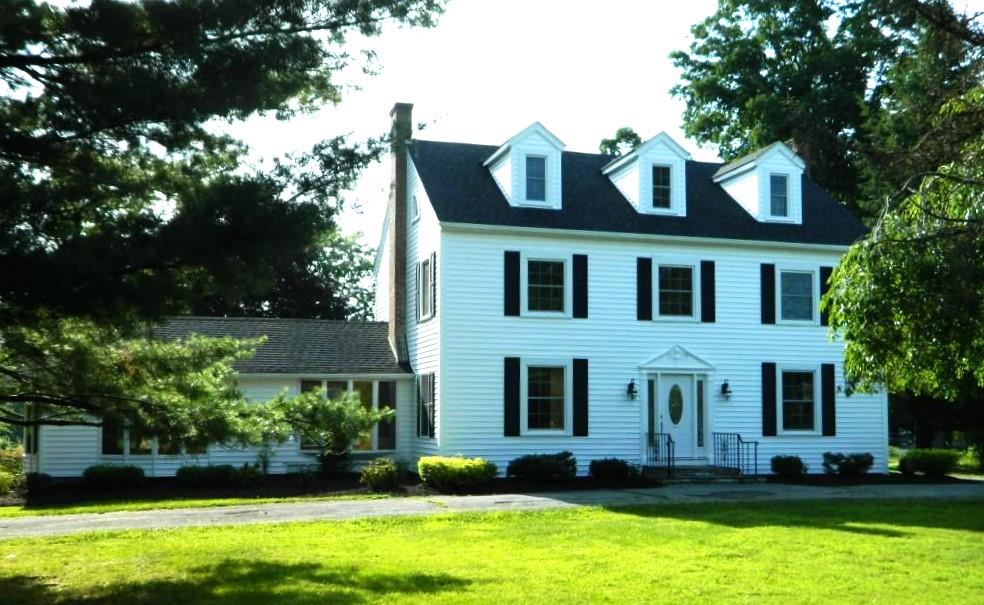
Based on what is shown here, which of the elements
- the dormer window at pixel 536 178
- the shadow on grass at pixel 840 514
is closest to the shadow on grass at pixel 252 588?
the shadow on grass at pixel 840 514

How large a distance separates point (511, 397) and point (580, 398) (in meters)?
1.66

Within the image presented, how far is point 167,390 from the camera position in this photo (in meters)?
11.7

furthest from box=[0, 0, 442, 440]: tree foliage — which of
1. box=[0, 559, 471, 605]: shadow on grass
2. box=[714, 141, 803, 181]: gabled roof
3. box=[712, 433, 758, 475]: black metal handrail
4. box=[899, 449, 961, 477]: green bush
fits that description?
box=[899, 449, 961, 477]: green bush

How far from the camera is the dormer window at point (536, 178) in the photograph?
23.9 meters

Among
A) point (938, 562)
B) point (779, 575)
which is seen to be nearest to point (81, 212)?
point (779, 575)

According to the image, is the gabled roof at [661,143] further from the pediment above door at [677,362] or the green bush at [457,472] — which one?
the green bush at [457,472]

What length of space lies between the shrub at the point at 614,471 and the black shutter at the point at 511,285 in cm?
385

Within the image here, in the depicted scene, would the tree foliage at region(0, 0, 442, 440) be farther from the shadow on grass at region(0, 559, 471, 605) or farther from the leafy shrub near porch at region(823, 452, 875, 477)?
the leafy shrub near porch at region(823, 452, 875, 477)

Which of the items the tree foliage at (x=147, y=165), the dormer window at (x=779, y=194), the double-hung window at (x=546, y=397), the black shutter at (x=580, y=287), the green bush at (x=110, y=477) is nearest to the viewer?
the tree foliage at (x=147, y=165)

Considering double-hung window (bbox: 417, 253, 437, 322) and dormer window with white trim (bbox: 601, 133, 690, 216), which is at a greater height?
dormer window with white trim (bbox: 601, 133, 690, 216)

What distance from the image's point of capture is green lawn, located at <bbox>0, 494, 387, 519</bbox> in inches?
714

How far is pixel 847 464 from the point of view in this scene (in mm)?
24281

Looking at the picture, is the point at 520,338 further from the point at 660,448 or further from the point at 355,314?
the point at 355,314

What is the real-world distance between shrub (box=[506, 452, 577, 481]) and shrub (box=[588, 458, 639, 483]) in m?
0.64
